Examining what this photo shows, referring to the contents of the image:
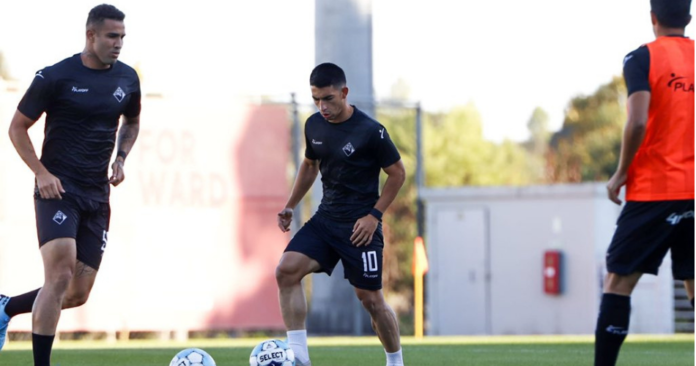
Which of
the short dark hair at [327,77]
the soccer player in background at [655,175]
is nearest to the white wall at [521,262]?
the short dark hair at [327,77]

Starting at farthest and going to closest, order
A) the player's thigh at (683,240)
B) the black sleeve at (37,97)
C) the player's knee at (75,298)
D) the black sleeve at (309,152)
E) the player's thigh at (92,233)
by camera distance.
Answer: the black sleeve at (309,152) < the player's knee at (75,298) < the player's thigh at (92,233) < the black sleeve at (37,97) < the player's thigh at (683,240)

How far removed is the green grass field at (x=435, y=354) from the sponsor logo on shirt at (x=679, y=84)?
440 centimetres

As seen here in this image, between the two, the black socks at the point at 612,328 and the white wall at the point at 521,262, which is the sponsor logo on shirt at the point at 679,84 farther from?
the white wall at the point at 521,262

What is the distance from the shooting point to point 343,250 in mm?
8578

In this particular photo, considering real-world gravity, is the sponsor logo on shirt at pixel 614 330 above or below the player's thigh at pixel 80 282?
below

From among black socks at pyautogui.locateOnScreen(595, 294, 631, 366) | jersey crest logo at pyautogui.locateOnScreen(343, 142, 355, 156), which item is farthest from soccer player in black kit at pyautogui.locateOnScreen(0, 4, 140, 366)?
black socks at pyautogui.locateOnScreen(595, 294, 631, 366)

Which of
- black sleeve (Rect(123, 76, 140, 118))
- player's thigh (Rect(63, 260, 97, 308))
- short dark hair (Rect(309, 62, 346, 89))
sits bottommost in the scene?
player's thigh (Rect(63, 260, 97, 308))

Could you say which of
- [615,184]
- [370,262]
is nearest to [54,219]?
[370,262]

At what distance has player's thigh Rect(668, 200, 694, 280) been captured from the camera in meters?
6.94

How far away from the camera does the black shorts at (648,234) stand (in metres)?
6.89

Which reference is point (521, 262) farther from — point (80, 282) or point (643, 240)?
point (643, 240)

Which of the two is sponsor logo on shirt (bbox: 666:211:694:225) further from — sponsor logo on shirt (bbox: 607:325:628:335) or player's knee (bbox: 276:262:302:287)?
player's knee (bbox: 276:262:302:287)

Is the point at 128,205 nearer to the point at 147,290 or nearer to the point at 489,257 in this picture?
the point at 147,290

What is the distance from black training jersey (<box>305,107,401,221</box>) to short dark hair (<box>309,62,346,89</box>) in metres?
0.36
